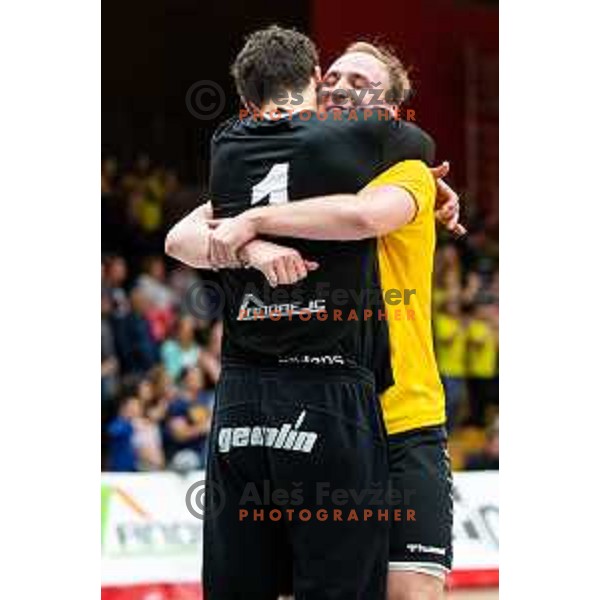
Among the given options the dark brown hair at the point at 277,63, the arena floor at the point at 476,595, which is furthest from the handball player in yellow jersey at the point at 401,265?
the arena floor at the point at 476,595

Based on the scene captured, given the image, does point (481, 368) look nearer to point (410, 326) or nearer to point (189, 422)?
point (189, 422)

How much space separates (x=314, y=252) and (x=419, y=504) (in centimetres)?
97

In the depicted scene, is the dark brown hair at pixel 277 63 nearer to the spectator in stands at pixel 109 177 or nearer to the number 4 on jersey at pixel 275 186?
the number 4 on jersey at pixel 275 186

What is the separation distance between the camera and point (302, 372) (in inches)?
156

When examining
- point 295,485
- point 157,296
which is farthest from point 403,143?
point 157,296

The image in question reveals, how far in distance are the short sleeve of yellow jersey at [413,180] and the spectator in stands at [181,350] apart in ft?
26.6

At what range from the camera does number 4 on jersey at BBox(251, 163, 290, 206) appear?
400cm

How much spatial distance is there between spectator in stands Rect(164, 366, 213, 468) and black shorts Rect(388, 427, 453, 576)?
672 centimetres

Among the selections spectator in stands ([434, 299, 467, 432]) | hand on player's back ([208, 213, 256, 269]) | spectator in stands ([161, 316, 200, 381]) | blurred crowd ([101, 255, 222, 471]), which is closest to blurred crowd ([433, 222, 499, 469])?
spectator in stands ([434, 299, 467, 432])

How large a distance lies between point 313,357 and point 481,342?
9.25 metres

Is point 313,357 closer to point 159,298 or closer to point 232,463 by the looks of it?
point 232,463

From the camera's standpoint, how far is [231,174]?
414 cm
